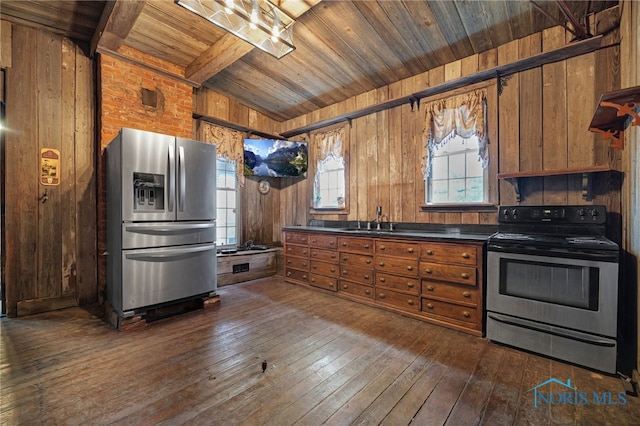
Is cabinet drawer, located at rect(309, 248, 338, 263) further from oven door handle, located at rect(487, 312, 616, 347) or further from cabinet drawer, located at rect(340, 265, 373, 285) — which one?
oven door handle, located at rect(487, 312, 616, 347)

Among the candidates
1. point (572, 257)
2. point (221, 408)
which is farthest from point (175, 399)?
point (572, 257)

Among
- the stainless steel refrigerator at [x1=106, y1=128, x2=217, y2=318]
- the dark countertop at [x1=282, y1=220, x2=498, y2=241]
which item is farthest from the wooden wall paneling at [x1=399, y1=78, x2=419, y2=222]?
the stainless steel refrigerator at [x1=106, y1=128, x2=217, y2=318]

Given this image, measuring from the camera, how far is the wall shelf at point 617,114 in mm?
1514

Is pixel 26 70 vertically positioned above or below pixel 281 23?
below

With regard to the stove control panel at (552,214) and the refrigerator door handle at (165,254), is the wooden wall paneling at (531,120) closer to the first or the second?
the stove control panel at (552,214)

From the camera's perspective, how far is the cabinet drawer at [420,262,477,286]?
101 inches

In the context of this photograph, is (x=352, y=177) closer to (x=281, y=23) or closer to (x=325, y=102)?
(x=325, y=102)

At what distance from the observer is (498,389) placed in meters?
1.74

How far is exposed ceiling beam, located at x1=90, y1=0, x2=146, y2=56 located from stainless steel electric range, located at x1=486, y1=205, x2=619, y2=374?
12.9ft

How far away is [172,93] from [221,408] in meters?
3.90

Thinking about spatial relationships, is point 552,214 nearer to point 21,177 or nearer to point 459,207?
point 459,207

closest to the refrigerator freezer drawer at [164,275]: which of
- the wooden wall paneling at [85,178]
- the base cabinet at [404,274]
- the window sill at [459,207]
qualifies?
the wooden wall paneling at [85,178]

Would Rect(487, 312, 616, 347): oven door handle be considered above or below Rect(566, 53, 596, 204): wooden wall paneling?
below

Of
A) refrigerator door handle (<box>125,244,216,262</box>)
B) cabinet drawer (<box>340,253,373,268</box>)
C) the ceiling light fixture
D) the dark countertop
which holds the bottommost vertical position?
cabinet drawer (<box>340,253,373,268</box>)
